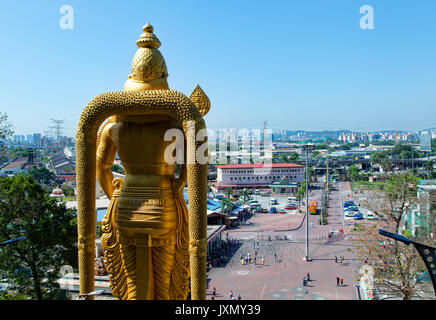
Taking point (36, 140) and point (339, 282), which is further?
point (36, 140)

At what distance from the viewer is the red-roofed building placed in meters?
56.4

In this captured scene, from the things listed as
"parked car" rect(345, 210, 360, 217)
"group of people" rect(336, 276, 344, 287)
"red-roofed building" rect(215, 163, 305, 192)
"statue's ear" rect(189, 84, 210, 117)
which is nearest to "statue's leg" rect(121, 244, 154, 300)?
"statue's ear" rect(189, 84, 210, 117)

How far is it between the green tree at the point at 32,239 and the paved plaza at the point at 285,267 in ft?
23.7

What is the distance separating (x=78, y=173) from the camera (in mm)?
6344

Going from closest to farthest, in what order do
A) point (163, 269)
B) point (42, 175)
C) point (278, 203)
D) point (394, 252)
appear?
point (163, 269) → point (394, 252) → point (278, 203) → point (42, 175)

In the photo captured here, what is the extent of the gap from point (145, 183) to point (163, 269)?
1.53 m

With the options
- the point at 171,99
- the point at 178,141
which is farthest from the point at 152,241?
the point at 171,99

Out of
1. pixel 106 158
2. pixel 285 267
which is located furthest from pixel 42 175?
pixel 106 158

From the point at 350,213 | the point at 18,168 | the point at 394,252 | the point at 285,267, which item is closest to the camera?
the point at 394,252

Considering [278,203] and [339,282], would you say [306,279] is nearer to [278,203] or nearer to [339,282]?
[339,282]

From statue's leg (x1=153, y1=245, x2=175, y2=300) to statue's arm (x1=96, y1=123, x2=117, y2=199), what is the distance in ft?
5.07

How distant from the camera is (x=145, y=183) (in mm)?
6180
